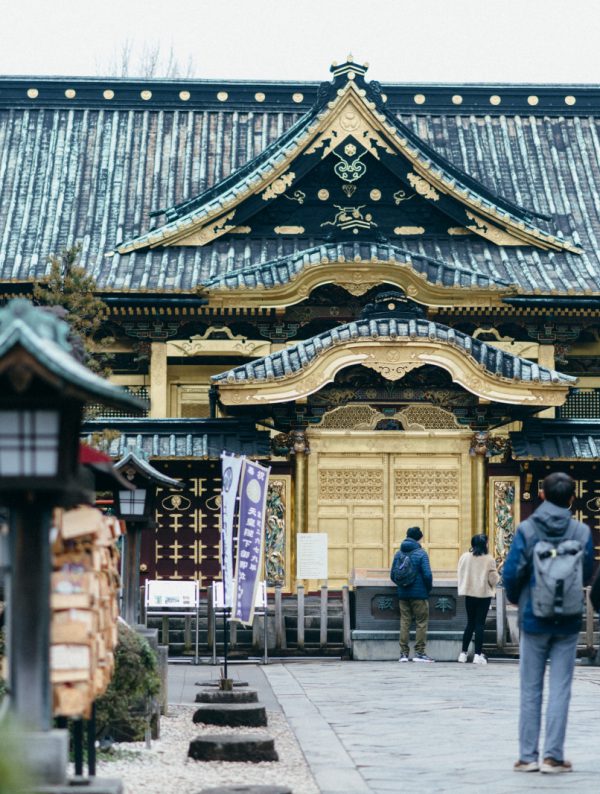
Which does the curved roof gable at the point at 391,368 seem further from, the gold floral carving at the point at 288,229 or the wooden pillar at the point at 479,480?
the gold floral carving at the point at 288,229

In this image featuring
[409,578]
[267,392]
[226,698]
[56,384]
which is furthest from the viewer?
[267,392]

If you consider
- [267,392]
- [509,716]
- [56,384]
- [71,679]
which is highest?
[267,392]

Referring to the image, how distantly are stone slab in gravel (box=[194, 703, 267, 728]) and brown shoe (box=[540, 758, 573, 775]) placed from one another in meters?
3.06

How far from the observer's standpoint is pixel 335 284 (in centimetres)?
2623

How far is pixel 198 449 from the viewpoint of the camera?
2359 cm

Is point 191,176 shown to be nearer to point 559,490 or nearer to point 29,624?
point 559,490

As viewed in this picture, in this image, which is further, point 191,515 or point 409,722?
point 191,515

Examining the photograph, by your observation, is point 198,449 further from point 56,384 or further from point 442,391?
point 56,384

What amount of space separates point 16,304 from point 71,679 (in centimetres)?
176

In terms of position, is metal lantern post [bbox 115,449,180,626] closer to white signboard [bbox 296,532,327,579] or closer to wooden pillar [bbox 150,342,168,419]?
white signboard [bbox 296,532,327,579]

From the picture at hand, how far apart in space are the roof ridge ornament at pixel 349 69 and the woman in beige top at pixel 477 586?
1074cm

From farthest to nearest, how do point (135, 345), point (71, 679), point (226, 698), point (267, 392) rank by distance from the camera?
point (135, 345), point (267, 392), point (226, 698), point (71, 679)

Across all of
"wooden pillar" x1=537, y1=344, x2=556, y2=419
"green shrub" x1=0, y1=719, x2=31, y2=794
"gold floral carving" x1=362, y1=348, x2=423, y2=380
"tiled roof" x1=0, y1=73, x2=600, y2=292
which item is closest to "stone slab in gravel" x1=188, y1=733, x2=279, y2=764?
"green shrub" x1=0, y1=719, x2=31, y2=794

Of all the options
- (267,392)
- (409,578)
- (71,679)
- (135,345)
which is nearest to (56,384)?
(71,679)
